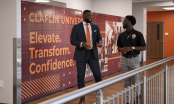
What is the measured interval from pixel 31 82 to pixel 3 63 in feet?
2.04

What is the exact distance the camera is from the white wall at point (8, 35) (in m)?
3.93

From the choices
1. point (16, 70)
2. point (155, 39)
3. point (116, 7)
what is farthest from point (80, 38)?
point (155, 39)

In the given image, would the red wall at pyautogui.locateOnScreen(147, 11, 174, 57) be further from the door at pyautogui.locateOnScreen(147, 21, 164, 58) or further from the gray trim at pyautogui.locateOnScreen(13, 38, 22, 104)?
the gray trim at pyautogui.locateOnScreen(13, 38, 22, 104)

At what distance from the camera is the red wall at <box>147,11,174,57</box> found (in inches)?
532

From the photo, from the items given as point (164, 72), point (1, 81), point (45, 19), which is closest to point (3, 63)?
point (1, 81)

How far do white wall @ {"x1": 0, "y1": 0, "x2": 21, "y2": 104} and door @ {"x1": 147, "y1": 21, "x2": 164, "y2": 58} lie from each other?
11.0 metres

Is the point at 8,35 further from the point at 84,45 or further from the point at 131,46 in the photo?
the point at 131,46

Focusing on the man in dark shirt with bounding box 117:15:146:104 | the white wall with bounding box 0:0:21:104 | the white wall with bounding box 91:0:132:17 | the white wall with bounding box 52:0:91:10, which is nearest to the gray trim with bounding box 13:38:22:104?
the white wall with bounding box 0:0:21:104

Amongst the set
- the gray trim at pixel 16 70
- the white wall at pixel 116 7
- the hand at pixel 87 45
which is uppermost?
the white wall at pixel 116 7

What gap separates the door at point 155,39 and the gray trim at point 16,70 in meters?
11.0

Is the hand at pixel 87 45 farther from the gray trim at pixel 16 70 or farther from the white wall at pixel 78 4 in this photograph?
the white wall at pixel 78 4

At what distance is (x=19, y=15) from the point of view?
399 cm

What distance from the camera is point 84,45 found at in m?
3.62

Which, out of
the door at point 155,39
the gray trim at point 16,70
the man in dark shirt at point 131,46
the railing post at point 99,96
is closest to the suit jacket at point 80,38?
the man in dark shirt at point 131,46
